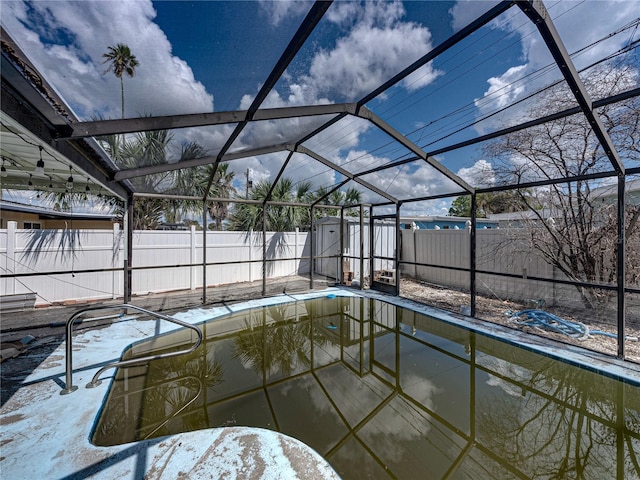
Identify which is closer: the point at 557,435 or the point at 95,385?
the point at 557,435

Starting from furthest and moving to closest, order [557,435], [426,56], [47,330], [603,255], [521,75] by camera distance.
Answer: [603,255]
[47,330]
[521,75]
[426,56]
[557,435]

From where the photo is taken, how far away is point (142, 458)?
181 centimetres

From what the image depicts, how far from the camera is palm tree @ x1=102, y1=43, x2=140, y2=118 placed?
1.88 meters

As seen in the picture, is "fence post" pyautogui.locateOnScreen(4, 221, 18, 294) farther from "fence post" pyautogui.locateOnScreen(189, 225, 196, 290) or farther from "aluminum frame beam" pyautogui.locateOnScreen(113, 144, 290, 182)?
"fence post" pyautogui.locateOnScreen(189, 225, 196, 290)

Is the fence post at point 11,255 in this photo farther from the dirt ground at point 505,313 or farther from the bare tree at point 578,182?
the bare tree at point 578,182

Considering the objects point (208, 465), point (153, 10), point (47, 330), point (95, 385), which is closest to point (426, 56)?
point (153, 10)

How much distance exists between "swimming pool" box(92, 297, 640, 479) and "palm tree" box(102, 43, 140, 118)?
2.75 m

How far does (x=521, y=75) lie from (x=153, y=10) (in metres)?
3.49

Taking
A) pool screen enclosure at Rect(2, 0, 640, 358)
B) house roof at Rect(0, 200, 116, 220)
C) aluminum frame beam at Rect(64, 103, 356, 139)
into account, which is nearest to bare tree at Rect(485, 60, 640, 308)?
pool screen enclosure at Rect(2, 0, 640, 358)

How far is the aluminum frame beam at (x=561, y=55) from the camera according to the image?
1.96 metres

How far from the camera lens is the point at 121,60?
6.78 ft

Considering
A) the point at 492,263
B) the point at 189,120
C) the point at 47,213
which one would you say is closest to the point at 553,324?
the point at 492,263

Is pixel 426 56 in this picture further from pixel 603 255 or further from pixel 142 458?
pixel 603 255

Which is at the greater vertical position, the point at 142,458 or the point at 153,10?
the point at 153,10
